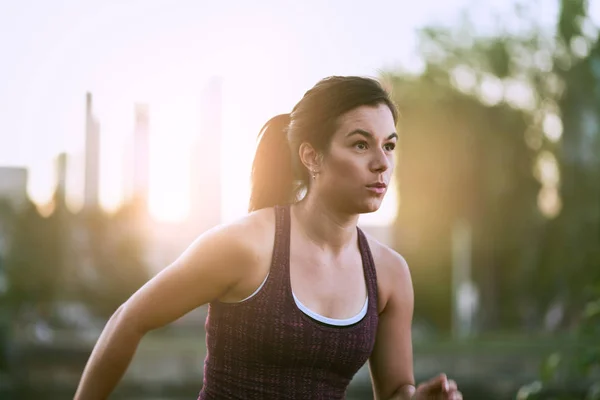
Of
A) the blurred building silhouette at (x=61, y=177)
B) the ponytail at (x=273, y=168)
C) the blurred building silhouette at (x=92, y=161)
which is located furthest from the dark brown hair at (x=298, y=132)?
the blurred building silhouette at (x=92, y=161)

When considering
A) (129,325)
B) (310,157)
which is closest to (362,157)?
(310,157)

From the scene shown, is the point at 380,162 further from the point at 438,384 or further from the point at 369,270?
the point at 438,384

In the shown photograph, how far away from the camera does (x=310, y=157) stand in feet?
7.32

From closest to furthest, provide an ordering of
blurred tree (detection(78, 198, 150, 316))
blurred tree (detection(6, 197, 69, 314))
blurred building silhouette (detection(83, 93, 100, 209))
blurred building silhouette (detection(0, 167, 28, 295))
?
blurred tree (detection(6, 197, 69, 314)) → blurred building silhouette (detection(0, 167, 28, 295)) → blurred tree (detection(78, 198, 150, 316)) → blurred building silhouette (detection(83, 93, 100, 209))

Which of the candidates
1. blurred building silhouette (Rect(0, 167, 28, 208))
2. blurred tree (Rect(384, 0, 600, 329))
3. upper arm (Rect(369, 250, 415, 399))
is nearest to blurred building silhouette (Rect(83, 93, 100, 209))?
blurred building silhouette (Rect(0, 167, 28, 208))

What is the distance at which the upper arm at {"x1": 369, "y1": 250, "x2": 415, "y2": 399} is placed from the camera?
92.0 inches

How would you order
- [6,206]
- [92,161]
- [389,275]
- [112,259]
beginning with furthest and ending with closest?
[92,161] < [112,259] < [6,206] < [389,275]

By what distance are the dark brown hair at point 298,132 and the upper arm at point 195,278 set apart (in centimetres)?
31

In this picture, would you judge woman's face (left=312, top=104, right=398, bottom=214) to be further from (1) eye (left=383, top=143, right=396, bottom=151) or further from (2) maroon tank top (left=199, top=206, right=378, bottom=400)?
(2) maroon tank top (left=199, top=206, right=378, bottom=400)

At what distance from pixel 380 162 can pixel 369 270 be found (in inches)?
12.9

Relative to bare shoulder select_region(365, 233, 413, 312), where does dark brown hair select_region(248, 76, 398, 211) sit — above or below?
above

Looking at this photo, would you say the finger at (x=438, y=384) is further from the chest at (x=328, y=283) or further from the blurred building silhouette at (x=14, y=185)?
the blurred building silhouette at (x=14, y=185)

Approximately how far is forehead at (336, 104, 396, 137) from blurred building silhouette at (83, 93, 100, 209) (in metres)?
29.6

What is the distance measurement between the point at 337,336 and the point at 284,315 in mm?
135
